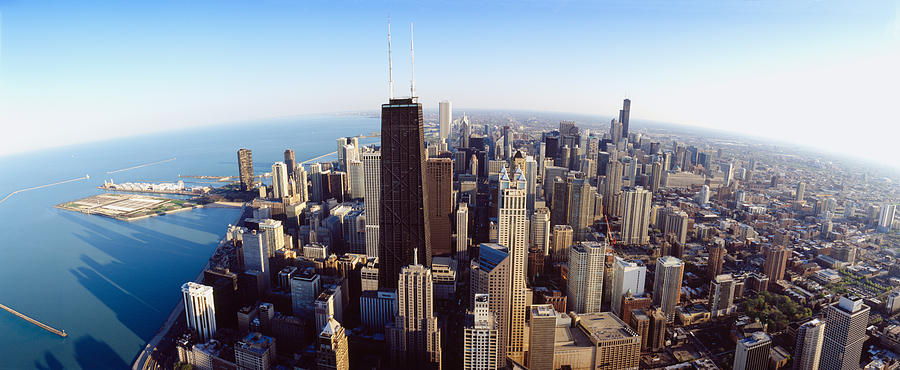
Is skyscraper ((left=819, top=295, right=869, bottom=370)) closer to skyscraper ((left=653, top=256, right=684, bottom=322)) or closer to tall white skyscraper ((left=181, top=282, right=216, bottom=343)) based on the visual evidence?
skyscraper ((left=653, top=256, right=684, bottom=322))

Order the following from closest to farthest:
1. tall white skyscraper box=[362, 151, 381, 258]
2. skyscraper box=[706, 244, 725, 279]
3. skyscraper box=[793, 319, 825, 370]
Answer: skyscraper box=[793, 319, 825, 370] < skyscraper box=[706, 244, 725, 279] < tall white skyscraper box=[362, 151, 381, 258]

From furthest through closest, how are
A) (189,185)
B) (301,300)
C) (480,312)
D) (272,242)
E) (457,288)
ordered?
(189,185), (272,242), (457,288), (301,300), (480,312)

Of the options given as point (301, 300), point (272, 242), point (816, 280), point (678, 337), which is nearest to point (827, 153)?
point (816, 280)

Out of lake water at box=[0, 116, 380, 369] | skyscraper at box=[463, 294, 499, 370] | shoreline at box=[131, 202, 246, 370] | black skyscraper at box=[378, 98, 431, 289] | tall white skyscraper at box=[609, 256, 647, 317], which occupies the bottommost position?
shoreline at box=[131, 202, 246, 370]

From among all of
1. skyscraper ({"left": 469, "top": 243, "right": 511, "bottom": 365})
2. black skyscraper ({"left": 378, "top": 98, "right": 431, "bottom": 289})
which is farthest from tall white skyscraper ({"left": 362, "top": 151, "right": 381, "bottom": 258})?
skyscraper ({"left": 469, "top": 243, "right": 511, "bottom": 365})

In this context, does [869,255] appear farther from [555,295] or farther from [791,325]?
[555,295]

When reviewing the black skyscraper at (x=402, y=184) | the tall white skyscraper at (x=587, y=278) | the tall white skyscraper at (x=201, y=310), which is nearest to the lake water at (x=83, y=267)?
the tall white skyscraper at (x=201, y=310)

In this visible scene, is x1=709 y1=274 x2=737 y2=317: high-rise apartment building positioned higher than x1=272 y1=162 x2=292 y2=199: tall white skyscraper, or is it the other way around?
x1=272 y1=162 x2=292 y2=199: tall white skyscraper

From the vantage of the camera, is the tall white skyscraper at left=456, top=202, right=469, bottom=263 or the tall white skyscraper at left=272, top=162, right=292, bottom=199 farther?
the tall white skyscraper at left=272, top=162, right=292, bottom=199
